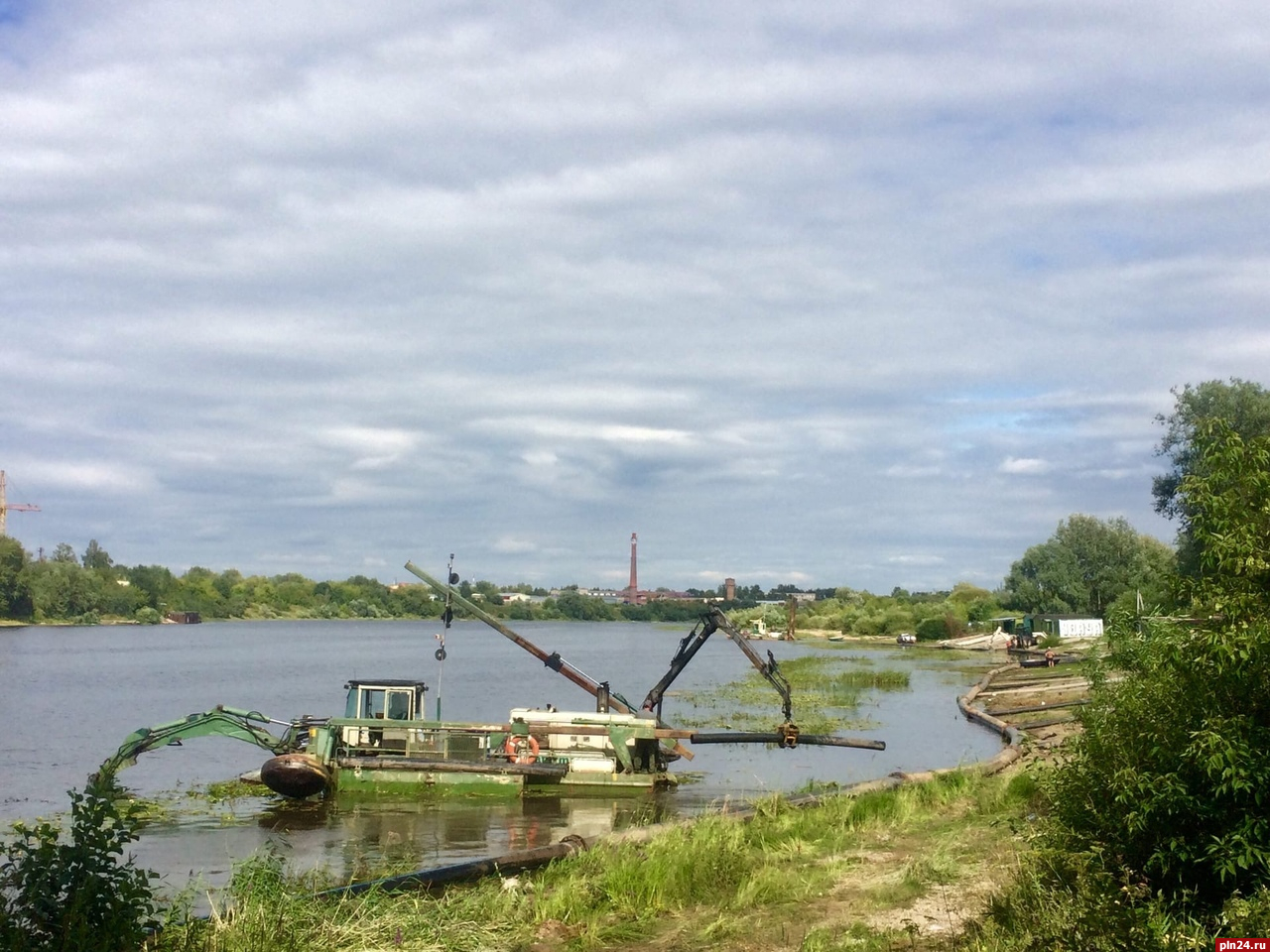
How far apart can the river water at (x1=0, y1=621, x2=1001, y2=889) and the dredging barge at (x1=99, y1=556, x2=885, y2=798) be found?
0.60m

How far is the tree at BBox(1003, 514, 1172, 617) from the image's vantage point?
366 feet

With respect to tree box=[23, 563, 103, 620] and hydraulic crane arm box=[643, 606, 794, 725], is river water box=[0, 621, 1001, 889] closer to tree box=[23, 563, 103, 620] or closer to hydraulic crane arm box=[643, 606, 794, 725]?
hydraulic crane arm box=[643, 606, 794, 725]

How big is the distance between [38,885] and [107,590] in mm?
183087

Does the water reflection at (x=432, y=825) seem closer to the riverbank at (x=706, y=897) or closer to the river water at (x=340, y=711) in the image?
the river water at (x=340, y=711)

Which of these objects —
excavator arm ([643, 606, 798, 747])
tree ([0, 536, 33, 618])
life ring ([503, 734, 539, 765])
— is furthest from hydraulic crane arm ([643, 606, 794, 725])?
tree ([0, 536, 33, 618])

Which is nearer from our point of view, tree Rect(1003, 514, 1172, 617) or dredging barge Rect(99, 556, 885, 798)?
dredging barge Rect(99, 556, 885, 798)

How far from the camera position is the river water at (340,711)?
79.7 ft

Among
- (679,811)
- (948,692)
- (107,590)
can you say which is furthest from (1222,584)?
(107,590)

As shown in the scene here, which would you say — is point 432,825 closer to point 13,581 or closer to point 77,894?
point 77,894

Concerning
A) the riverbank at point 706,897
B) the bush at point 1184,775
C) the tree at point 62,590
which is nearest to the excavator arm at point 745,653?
the riverbank at point 706,897

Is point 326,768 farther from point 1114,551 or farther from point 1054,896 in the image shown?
point 1114,551

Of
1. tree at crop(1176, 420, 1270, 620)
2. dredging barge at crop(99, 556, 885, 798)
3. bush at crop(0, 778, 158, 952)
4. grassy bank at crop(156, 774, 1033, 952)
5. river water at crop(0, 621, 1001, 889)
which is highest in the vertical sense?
tree at crop(1176, 420, 1270, 620)

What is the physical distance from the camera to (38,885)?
8.45 m

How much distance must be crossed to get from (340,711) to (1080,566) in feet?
280
